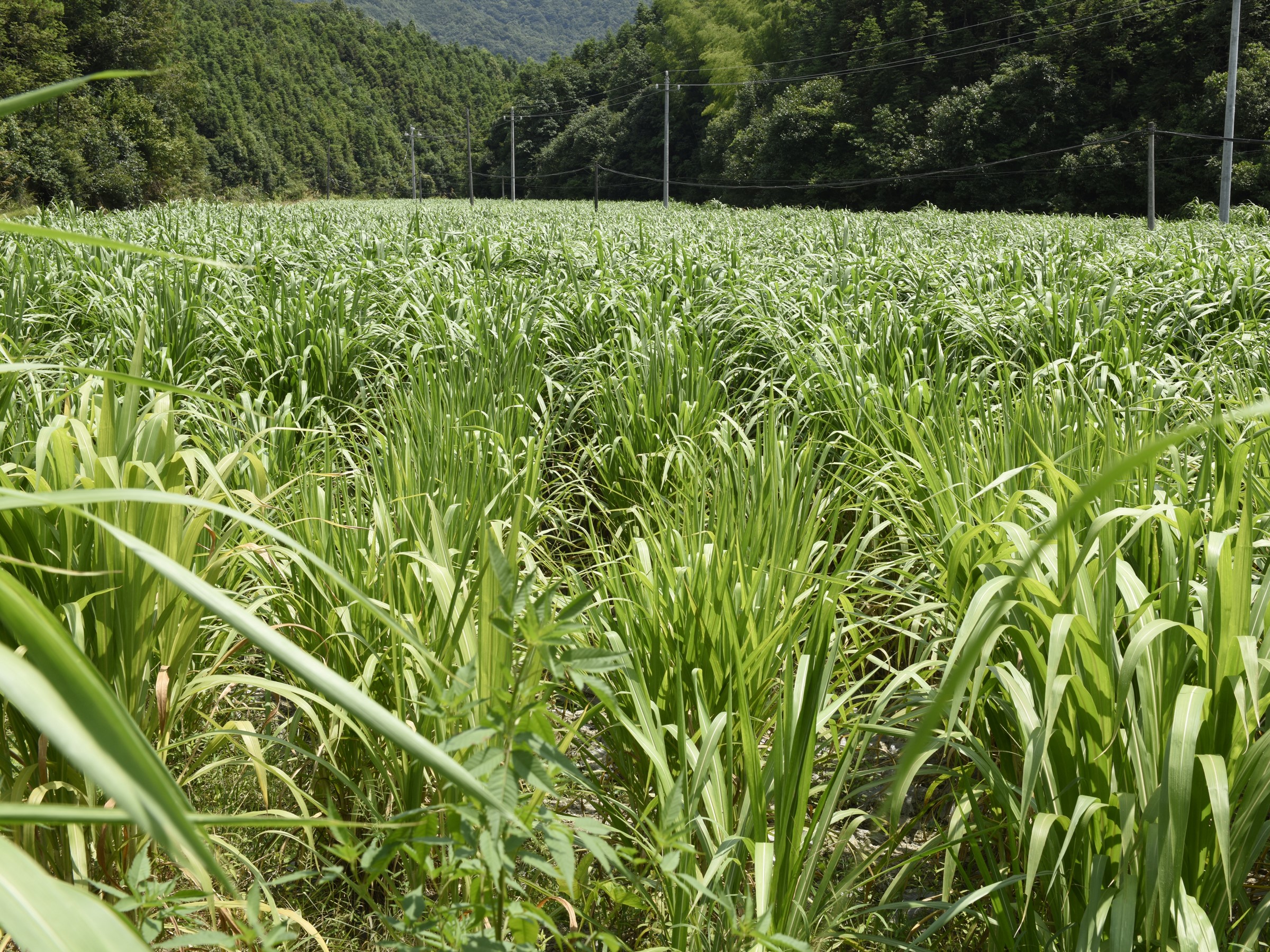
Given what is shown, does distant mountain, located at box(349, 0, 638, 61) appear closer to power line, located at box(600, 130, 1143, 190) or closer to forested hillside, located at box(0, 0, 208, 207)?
forested hillside, located at box(0, 0, 208, 207)

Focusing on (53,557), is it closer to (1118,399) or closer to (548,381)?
(548,381)

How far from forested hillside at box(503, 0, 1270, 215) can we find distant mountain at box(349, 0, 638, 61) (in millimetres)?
109901

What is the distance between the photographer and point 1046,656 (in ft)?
4.17

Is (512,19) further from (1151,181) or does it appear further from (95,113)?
(1151,181)

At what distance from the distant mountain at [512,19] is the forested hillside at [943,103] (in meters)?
110

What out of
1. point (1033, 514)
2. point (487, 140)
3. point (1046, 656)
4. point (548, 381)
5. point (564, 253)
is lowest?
point (1046, 656)

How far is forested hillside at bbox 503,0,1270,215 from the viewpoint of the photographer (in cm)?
2773

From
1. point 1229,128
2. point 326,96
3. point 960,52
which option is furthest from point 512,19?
point 1229,128

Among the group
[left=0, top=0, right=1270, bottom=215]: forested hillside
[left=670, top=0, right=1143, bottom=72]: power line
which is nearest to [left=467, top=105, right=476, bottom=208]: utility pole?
[left=0, top=0, right=1270, bottom=215]: forested hillside

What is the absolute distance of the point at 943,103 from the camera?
108ft

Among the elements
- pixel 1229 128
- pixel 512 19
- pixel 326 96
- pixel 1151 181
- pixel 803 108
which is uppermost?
pixel 512 19

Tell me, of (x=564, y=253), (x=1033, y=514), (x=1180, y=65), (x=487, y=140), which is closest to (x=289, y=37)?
(x=487, y=140)

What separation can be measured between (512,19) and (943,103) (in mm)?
151603

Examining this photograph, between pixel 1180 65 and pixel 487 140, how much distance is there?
184ft
